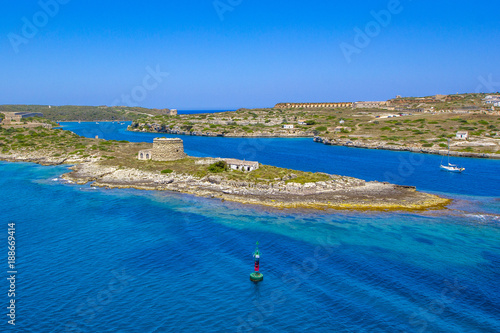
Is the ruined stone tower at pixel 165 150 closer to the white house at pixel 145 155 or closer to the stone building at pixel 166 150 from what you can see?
the stone building at pixel 166 150

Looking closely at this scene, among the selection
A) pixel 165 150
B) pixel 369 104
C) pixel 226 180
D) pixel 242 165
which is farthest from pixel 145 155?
pixel 369 104

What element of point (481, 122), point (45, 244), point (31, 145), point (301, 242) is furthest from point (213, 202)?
point (481, 122)

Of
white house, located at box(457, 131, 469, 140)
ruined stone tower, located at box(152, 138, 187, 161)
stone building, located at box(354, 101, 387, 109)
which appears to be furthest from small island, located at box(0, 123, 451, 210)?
stone building, located at box(354, 101, 387, 109)

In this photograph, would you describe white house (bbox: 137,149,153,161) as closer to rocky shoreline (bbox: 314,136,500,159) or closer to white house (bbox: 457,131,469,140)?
rocky shoreline (bbox: 314,136,500,159)

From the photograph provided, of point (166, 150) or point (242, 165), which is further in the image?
point (166, 150)

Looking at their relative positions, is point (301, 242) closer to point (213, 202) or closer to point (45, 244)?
point (213, 202)

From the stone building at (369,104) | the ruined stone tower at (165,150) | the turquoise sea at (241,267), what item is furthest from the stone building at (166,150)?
the stone building at (369,104)

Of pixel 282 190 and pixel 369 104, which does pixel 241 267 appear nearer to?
pixel 282 190
